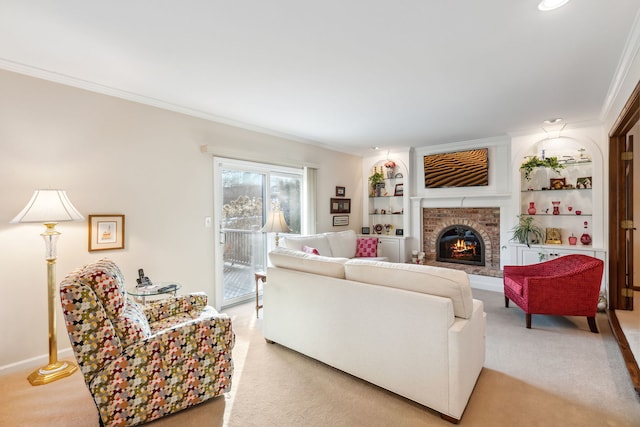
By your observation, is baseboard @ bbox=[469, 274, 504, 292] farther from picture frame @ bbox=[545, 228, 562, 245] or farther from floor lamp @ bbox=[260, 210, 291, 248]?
floor lamp @ bbox=[260, 210, 291, 248]

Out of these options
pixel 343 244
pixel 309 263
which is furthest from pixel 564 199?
pixel 309 263

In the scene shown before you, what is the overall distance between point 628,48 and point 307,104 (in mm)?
2644

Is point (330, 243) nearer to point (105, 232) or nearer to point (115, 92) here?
point (105, 232)

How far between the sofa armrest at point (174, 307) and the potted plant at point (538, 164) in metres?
4.63

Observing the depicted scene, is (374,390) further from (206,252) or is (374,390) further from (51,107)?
(51,107)

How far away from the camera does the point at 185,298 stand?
2.62 m

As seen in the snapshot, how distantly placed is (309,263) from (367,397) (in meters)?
1.08

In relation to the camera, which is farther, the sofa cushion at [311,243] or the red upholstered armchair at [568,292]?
the sofa cushion at [311,243]

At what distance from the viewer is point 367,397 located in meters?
2.15

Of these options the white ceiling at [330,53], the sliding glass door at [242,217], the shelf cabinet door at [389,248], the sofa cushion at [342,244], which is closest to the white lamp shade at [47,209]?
the white ceiling at [330,53]

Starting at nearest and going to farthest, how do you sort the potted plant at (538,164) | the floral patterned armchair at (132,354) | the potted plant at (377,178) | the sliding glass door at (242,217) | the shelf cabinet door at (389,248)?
the floral patterned armchair at (132,354), the sliding glass door at (242,217), the potted plant at (538,164), the shelf cabinet door at (389,248), the potted plant at (377,178)

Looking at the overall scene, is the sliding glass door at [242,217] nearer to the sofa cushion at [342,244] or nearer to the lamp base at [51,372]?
the sofa cushion at [342,244]

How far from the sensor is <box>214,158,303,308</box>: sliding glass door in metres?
3.99

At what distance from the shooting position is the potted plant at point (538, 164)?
14.3ft
